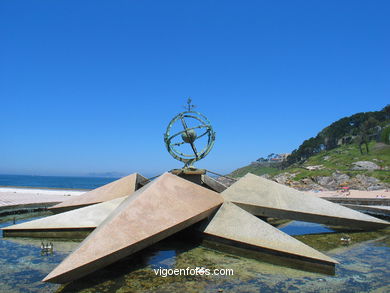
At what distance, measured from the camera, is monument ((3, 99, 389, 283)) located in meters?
5.37

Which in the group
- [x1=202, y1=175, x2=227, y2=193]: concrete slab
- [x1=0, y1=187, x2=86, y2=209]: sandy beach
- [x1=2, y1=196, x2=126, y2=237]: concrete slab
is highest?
[x1=202, y1=175, x2=227, y2=193]: concrete slab

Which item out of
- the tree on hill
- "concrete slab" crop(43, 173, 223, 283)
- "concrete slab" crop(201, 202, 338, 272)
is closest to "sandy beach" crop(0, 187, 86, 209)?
"concrete slab" crop(43, 173, 223, 283)

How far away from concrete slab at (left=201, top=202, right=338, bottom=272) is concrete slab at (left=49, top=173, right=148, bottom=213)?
408 centimetres

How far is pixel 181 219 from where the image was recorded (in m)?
6.56

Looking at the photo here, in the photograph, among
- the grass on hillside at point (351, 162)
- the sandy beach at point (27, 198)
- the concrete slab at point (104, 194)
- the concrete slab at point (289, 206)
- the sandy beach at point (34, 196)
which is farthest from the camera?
the grass on hillside at point (351, 162)

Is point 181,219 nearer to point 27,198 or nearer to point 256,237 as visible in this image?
point 256,237

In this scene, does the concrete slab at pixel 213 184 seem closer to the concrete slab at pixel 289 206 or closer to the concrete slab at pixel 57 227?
the concrete slab at pixel 289 206

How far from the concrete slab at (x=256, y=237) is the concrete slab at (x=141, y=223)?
394 mm

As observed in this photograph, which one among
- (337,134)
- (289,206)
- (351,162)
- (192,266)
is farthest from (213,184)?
(337,134)

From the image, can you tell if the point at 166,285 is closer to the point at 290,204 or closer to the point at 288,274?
the point at 288,274

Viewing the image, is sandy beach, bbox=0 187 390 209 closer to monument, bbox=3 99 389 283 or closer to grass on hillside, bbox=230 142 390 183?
monument, bbox=3 99 389 283

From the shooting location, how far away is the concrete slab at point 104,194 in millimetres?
10469

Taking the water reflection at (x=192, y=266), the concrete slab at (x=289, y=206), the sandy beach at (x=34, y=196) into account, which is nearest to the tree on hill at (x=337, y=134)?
the sandy beach at (x=34, y=196)

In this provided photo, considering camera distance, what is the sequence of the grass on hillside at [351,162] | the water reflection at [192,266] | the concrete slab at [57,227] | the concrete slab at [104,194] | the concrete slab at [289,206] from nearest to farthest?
1. the water reflection at [192,266]
2. the concrete slab at [57,227]
3. the concrete slab at [289,206]
4. the concrete slab at [104,194]
5. the grass on hillside at [351,162]
